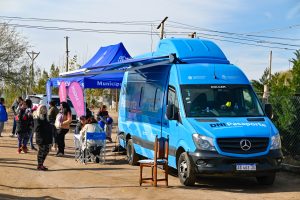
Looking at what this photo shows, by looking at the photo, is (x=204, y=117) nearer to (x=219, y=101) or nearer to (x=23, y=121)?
(x=219, y=101)

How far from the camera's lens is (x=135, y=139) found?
13648 millimetres

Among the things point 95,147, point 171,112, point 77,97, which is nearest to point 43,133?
point 95,147

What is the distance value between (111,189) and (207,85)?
3.15 meters

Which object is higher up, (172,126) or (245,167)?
(172,126)

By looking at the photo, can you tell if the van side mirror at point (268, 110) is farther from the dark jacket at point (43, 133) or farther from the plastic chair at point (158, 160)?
the dark jacket at point (43, 133)

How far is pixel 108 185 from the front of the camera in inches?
409

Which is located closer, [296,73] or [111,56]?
[296,73]

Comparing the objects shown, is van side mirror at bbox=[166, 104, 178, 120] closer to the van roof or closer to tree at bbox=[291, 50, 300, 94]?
the van roof

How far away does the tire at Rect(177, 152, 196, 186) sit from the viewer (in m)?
9.99

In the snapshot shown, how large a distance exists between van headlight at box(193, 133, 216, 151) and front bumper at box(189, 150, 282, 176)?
10 centimetres

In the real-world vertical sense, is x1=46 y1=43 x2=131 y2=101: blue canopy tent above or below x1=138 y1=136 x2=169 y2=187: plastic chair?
above

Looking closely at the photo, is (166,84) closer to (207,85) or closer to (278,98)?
(207,85)

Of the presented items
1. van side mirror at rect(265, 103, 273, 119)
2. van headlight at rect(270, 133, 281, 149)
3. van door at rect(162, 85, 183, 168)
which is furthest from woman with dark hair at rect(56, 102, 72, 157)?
van headlight at rect(270, 133, 281, 149)

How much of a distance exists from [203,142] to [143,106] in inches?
143
